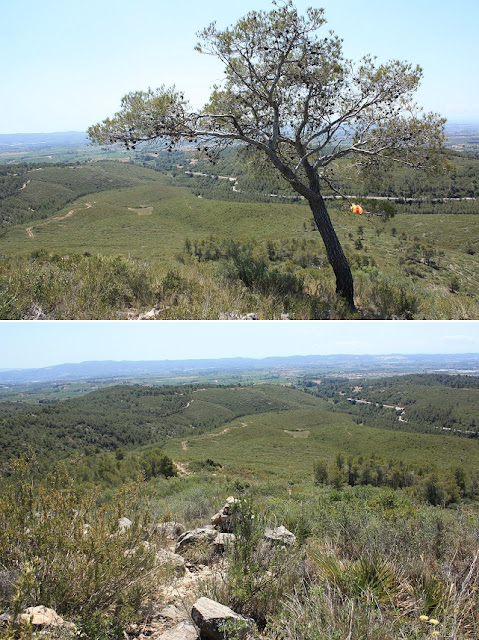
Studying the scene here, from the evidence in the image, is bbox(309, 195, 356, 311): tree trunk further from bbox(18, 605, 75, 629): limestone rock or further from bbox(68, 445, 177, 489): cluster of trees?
bbox(68, 445, 177, 489): cluster of trees

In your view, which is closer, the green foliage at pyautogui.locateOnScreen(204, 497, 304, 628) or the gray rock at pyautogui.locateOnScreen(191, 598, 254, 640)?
the gray rock at pyautogui.locateOnScreen(191, 598, 254, 640)

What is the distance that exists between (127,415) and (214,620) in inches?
Result: 1730

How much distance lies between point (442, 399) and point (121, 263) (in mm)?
56094

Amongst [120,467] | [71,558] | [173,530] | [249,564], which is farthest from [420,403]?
[71,558]

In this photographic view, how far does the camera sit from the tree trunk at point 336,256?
24.9 ft

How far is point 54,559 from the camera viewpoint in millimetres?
2545

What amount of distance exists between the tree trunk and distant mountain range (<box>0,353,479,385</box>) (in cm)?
1940

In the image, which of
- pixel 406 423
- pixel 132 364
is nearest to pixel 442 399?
pixel 406 423

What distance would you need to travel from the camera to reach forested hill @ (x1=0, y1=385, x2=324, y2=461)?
23.0 m

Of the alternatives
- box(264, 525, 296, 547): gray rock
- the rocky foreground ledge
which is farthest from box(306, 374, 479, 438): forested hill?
the rocky foreground ledge

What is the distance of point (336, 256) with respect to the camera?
757 cm

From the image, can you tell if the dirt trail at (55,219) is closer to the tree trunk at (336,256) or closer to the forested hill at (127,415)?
the forested hill at (127,415)

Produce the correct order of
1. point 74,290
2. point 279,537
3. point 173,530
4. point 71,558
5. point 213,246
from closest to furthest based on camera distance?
point 71,558, point 279,537, point 173,530, point 74,290, point 213,246

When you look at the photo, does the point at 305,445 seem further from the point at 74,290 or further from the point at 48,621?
the point at 48,621
